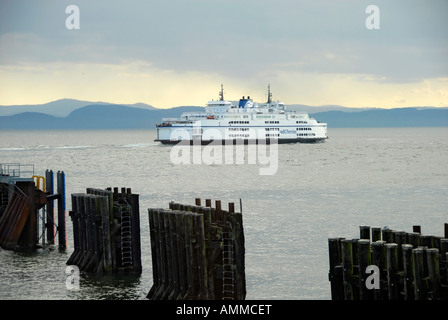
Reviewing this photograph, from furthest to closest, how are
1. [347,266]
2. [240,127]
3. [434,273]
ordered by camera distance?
1. [240,127]
2. [347,266]
3. [434,273]

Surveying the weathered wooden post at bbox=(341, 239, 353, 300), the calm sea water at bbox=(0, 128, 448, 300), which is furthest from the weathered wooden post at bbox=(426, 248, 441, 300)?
the calm sea water at bbox=(0, 128, 448, 300)

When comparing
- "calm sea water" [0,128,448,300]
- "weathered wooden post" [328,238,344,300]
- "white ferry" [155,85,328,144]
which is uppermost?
"white ferry" [155,85,328,144]

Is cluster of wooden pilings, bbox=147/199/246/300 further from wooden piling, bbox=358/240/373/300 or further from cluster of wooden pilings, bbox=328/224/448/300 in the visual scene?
wooden piling, bbox=358/240/373/300

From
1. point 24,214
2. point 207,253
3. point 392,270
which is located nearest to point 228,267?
point 207,253

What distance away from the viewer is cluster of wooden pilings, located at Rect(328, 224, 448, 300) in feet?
36.5

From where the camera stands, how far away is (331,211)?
34875mm

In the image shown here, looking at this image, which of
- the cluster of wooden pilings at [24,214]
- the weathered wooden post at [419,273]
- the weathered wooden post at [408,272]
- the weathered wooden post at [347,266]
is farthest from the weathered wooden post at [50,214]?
the weathered wooden post at [419,273]

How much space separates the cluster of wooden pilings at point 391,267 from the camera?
11133 mm

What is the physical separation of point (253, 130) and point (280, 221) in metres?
97.1

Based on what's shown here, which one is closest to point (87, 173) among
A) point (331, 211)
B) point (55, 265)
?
point (331, 211)

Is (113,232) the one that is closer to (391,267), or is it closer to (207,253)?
(207,253)

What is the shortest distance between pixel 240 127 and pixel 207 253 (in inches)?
4461

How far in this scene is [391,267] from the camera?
454 inches
